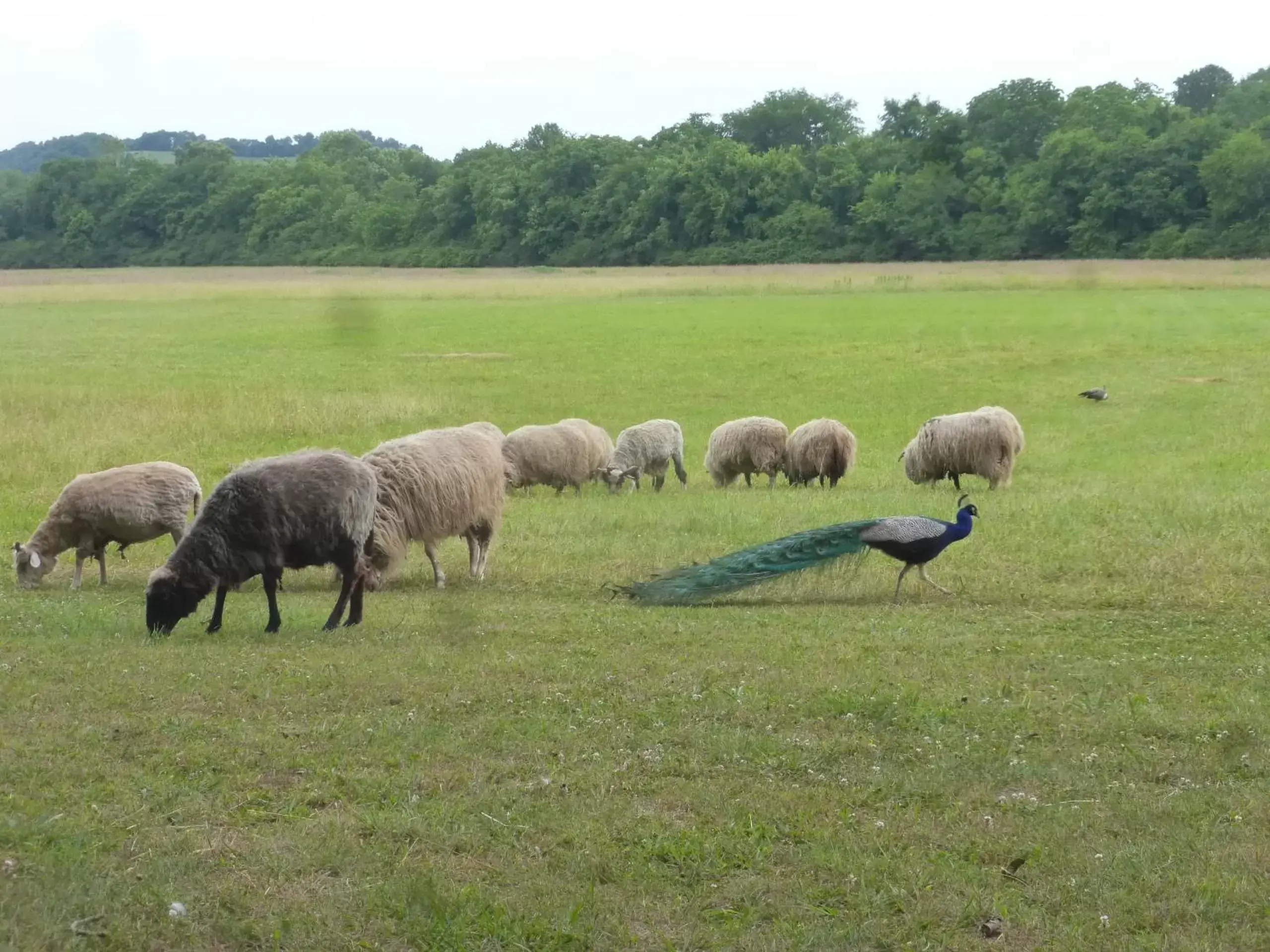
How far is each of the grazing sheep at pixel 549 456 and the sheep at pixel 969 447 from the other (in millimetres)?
5699

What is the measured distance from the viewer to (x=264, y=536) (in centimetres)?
1245

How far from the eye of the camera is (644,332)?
163 ft

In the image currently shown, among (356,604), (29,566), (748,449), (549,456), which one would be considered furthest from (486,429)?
(748,449)

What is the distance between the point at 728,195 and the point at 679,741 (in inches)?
3467

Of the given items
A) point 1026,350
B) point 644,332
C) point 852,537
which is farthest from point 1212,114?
point 852,537

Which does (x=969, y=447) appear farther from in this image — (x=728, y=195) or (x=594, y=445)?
(x=728, y=195)

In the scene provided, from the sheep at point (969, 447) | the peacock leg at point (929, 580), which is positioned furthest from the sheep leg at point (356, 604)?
the sheep at point (969, 447)

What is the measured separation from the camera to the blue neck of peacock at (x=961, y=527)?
14.1 metres

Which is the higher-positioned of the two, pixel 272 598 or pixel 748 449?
pixel 272 598

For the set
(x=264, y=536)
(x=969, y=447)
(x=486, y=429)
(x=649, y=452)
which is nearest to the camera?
(x=264, y=536)

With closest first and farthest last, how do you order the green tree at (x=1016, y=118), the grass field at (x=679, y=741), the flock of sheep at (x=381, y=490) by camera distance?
the grass field at (x=679, y=741)
the flock of sheep at (x=381, y=490)
the green tree at (x=1016, y=118)

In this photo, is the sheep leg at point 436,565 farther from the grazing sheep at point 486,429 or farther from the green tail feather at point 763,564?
the green tail feather at point 763,564

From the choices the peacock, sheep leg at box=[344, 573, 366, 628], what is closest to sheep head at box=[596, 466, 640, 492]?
the peacock

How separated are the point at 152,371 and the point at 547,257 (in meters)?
51.0
